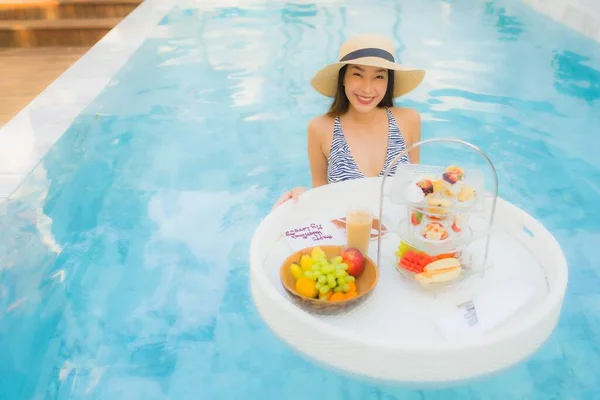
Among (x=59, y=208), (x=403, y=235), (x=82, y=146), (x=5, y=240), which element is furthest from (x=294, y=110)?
(x=403, y=235)

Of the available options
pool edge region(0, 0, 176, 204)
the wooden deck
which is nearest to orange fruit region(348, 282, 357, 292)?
pool edge region(0, 0, 176, 204)

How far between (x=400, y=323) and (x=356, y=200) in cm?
72

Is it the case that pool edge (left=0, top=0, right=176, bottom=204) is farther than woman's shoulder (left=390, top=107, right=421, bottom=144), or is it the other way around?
pool edge (left=0, top=0, right=176, bottom=204)

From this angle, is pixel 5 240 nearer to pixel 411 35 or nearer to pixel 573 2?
pixel 411 35

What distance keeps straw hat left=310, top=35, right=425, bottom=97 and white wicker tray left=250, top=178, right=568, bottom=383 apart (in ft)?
2.12

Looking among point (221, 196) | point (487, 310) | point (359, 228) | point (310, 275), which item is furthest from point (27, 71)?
point (487, 310)

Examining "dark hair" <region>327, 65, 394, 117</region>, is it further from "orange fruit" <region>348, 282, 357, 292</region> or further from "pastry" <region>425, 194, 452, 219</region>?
"orange fruit" <region>348, 282, 357, 292</region>

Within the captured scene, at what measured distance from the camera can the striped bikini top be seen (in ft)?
8.72

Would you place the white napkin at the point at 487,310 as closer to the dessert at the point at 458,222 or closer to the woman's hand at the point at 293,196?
the dessert at the point at 458,222

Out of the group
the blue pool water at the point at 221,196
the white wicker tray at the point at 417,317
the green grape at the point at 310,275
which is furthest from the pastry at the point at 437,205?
the blue pool water at the point at 221,196

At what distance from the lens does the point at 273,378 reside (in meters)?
2.40

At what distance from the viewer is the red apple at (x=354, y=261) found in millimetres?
1722

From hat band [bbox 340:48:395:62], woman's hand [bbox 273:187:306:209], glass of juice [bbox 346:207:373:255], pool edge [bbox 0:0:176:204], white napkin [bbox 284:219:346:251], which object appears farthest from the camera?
pool edge [bbox 0:0:176:204]

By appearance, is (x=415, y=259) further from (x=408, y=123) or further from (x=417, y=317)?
(x=408, y=123)
